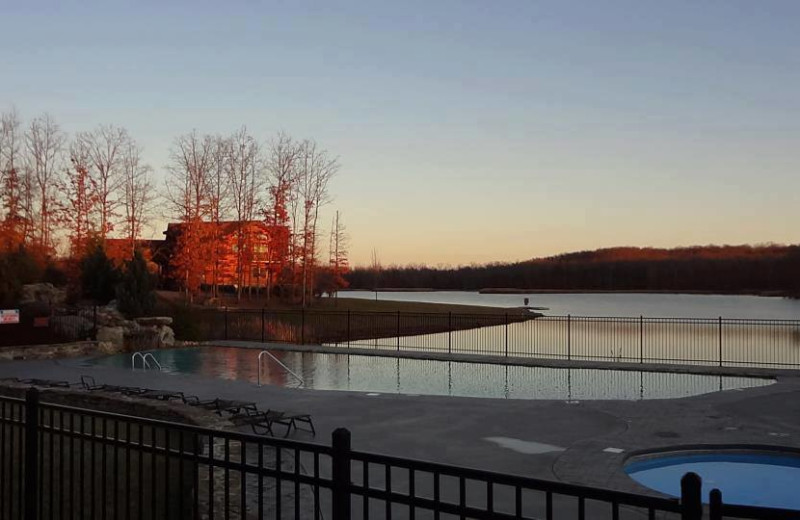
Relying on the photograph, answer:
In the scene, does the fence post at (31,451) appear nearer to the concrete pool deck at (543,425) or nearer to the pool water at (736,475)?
the concrete pool deck at (543,425)

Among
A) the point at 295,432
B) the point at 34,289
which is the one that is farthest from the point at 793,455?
the point at 34,289

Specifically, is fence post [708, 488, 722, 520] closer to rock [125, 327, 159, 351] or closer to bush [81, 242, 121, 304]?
rock [125, 327, 159, 351]

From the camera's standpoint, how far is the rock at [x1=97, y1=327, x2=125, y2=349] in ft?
88.5

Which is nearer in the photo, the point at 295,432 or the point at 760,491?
the point at 760,491

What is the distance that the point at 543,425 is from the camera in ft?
41.1

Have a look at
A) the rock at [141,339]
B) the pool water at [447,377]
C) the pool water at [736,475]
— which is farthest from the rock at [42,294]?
the pool water at [736,475]

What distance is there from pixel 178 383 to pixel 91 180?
34659mm

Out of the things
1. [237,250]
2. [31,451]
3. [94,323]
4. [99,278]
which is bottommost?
[94,323]

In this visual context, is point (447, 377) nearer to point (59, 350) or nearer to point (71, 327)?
point (59, 350)

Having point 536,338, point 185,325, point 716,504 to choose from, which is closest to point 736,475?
point 716,504

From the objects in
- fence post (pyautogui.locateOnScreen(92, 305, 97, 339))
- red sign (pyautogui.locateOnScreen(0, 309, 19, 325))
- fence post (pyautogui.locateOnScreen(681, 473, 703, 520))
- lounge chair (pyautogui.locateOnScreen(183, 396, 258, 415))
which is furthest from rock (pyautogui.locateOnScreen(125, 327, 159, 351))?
fence post (pyautogui.locateOnScreen(681, 473, 703, 520))

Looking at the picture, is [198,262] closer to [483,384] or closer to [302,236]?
[302,236]

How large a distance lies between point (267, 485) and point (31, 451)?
3.15m

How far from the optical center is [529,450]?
10617mm
